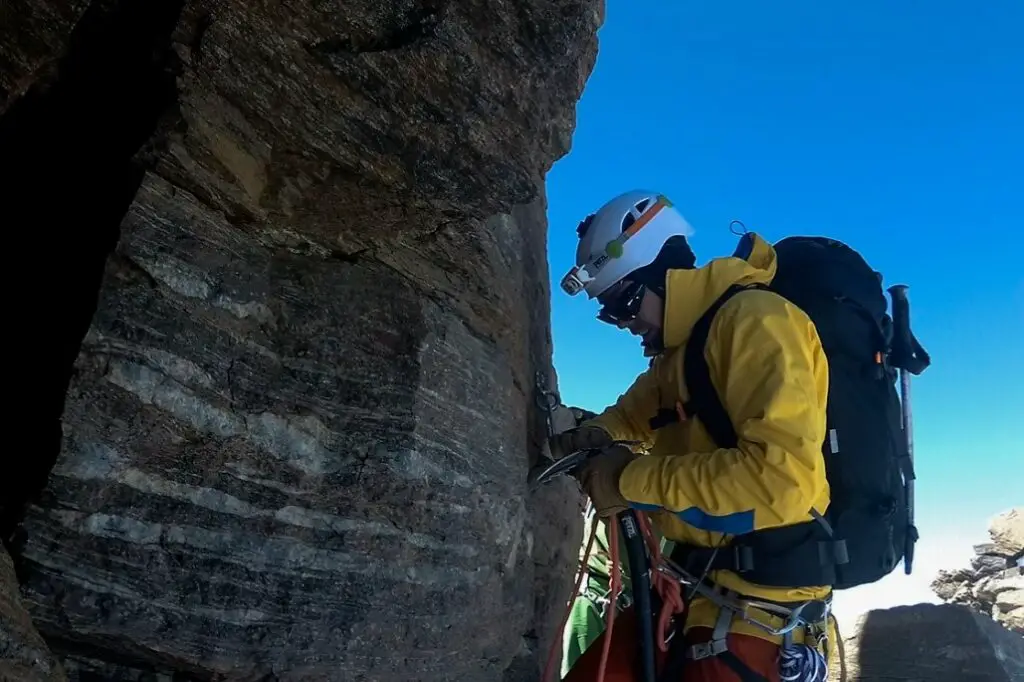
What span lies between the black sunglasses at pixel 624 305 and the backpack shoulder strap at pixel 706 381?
0.63 metres

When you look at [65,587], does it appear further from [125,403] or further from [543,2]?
[543,2]

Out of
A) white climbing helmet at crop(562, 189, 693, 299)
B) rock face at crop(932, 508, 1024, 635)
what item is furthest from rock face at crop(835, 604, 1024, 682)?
white climbing helmet at crop(562, 189, 693, 299)

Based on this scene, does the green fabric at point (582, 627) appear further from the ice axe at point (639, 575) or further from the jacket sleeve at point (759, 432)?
the jacket sleeve at point (759, 432)

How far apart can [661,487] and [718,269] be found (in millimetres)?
1899

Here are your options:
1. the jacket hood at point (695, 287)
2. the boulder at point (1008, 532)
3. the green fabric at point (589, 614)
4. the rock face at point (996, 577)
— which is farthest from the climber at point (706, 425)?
the boulder at point (1008, 532)

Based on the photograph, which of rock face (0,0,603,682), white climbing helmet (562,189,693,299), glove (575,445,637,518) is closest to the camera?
rock face (0,0,603,682)

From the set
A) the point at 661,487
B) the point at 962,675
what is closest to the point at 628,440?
the point at 661,487

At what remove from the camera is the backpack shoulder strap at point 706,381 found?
6.20 m

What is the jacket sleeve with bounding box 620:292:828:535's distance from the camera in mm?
5586

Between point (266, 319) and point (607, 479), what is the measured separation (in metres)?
3.20

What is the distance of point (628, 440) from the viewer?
8.16 metres

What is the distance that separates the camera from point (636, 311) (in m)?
6.91

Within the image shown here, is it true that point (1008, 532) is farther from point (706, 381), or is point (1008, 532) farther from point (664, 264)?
point (706, 381)

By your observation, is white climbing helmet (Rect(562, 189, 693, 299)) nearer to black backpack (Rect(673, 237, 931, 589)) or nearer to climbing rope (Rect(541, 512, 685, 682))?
black backpack (Rect(673, 237, 931, 589))
